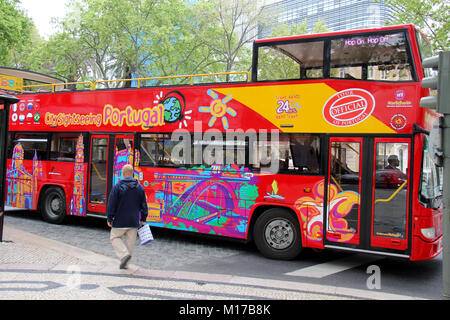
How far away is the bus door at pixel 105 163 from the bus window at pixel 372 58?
5.10 m

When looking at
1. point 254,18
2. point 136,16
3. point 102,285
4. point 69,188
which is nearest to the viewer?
point 102,285

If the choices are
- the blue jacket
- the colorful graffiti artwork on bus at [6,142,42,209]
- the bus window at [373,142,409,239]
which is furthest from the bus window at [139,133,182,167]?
the bus window at [373,142,409,239]

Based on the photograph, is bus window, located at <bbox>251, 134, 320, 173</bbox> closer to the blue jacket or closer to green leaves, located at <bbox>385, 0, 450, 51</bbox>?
the blue jacket

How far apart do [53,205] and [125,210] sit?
5.89 m

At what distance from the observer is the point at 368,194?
22.6ft

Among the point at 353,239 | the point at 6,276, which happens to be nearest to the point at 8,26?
the point at 6,276

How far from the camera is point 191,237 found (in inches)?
389

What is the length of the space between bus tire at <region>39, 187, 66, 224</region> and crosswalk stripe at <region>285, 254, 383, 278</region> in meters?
6.82

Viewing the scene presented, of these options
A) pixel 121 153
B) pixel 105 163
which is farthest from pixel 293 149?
pixel 105 163

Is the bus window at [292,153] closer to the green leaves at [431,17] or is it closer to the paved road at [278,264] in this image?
the paved road at [278,264]

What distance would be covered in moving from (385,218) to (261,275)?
230 centimetres

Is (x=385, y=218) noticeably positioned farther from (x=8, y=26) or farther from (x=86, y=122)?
(x=8, y=26)

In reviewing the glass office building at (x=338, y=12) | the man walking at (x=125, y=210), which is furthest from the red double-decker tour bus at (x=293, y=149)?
the glass office building at (x=338, y=12)

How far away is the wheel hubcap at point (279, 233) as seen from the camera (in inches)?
304
